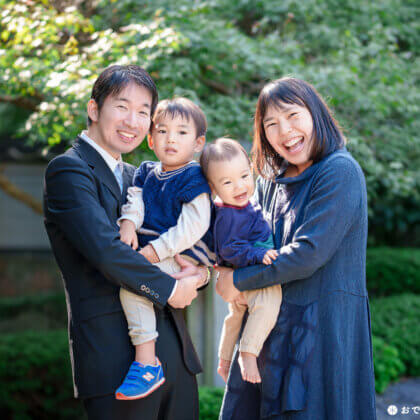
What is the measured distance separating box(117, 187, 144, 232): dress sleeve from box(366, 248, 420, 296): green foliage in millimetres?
6255

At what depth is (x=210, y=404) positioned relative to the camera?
14.3ft

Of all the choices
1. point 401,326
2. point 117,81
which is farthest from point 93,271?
point 401,326

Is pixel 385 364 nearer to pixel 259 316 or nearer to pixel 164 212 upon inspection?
pixel 259 316

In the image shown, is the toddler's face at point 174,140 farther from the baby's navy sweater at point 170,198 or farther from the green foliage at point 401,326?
the green foliage at point 401,326

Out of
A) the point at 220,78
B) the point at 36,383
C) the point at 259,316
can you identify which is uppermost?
the point at 220,78

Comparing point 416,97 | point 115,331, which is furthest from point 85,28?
point 416,97

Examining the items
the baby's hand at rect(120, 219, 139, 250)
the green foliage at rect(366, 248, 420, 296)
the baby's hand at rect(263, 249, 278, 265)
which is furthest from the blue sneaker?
the green foliage at rect(366, 248, 420, 296)

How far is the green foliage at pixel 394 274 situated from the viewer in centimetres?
751

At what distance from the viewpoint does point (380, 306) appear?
21.2 ft

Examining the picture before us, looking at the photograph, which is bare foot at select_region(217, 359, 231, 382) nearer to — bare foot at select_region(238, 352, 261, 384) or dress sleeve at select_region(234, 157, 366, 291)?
bare foot at select_region(238, 352, 261, 384)

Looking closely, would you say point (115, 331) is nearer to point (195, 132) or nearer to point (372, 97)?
point (195, 132)

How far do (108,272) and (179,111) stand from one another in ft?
2.61

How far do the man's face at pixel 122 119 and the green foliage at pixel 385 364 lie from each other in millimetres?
4145

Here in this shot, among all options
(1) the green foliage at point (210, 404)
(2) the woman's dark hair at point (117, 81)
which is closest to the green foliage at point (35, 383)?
(1) the green foliage at point (210, 404)
